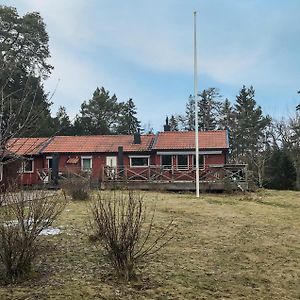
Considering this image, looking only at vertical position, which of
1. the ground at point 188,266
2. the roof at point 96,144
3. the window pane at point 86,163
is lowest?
the ground at point 188,266

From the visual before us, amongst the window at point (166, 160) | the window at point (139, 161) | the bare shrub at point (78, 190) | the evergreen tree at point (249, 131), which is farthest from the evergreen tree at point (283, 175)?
the bare shrub at point (78, 190)

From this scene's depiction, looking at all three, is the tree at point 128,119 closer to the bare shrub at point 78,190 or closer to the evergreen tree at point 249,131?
the evergreen tree at point 249,131

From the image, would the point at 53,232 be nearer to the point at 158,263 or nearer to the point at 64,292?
the point at 158,263

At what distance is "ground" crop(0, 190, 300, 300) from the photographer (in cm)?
529

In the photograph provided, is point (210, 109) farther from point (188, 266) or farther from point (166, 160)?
point (188, 266)

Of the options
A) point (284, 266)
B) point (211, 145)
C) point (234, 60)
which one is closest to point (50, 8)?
point (284, 266)

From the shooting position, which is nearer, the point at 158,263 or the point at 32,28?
the point at 158,263

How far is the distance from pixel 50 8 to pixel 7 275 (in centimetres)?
570

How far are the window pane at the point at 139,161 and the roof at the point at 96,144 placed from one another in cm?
62

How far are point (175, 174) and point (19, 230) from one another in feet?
65.5

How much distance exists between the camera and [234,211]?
45.9 ft

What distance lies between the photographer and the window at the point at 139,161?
28.0 metres

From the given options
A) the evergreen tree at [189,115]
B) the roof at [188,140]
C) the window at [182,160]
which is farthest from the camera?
the evergreen tree at [189,115]

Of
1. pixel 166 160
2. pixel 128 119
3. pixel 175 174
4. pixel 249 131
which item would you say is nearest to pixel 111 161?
pixel 166 160
